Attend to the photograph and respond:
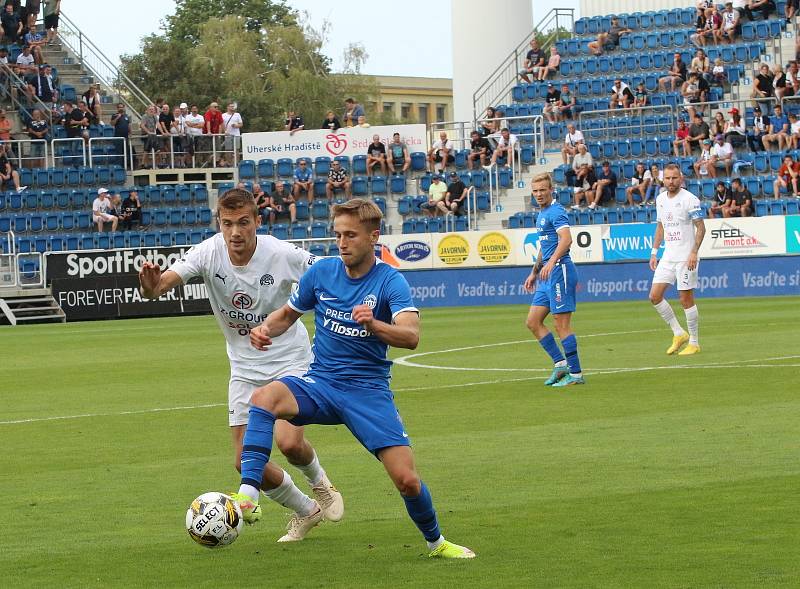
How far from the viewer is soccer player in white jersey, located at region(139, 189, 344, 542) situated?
7.61 metres

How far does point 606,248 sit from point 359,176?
389 inches

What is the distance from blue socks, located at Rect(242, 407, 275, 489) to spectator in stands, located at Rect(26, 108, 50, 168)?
3630cm

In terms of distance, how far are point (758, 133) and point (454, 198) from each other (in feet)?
27.7

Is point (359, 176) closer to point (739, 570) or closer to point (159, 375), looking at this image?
point (159, 375)

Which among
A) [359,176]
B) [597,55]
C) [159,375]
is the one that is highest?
[597,55]

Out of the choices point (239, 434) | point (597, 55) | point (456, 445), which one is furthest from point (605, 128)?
point (239, 434)

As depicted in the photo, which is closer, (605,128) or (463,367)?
(463,367)

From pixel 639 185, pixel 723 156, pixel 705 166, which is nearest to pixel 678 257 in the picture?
pixel 639 185

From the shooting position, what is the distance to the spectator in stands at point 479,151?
40.6 meters

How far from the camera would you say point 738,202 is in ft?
110

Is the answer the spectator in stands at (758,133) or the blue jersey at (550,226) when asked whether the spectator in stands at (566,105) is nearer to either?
the spectator in stands at (758,133)

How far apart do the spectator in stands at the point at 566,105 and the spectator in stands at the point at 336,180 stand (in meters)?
6.69

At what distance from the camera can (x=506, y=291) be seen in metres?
35.5

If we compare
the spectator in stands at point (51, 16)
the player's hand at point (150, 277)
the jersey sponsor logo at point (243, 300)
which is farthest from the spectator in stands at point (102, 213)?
the player's hand at point (150, 277)
